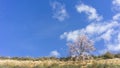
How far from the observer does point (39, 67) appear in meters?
55.5

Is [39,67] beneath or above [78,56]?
beneath

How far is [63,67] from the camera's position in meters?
53.8

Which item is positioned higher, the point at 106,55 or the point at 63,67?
the point at 106,55

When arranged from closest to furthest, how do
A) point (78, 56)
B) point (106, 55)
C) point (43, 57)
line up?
1. point (78, 56)
2. point (106, 55)
3. point (43, 57)

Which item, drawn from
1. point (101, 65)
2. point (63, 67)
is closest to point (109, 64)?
point (101, 65)

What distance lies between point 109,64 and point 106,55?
29960 millimetres

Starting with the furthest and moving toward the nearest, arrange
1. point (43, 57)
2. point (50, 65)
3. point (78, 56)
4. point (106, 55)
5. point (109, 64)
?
point (43, 57), point (106, 55), point (78, 56), point (50, 65), point (109, 64)

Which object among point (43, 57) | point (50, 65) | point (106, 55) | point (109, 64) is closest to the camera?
point (109, 64)

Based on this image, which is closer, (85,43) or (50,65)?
(50,65)

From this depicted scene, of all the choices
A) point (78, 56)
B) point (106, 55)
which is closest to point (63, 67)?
point (78, 56)

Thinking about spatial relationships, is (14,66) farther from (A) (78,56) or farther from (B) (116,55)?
(B) (116,55)

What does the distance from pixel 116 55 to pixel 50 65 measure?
96.2 feet

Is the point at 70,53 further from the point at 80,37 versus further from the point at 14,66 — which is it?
the point at 14,66

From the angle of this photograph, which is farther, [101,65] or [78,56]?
[78,56]
